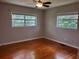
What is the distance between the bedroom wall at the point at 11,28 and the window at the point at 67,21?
1661 millimetres

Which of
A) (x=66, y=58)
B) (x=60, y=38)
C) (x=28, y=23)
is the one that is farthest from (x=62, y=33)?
(x=28, y=23)

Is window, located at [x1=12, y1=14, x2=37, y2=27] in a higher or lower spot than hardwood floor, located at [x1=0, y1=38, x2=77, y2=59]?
higher

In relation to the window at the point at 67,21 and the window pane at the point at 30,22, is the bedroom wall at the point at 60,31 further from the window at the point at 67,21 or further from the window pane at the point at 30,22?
the window pane at the point at 30,22

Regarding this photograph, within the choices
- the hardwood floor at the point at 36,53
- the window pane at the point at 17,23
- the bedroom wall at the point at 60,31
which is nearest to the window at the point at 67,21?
the bedroom wall at the point at 60,31

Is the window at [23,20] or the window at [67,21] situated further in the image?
the window at [23,20]

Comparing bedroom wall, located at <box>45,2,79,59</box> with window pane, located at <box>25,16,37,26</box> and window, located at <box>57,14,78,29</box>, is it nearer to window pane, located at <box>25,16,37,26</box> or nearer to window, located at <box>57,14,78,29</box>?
window, located at <box>57,14,78,29</box>

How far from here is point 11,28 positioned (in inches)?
172

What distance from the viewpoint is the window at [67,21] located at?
3893mm

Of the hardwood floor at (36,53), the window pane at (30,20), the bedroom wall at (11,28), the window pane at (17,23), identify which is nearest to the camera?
the hardwood floor at (36,53)

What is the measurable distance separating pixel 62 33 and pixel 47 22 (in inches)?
62.9

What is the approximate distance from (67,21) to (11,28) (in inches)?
125

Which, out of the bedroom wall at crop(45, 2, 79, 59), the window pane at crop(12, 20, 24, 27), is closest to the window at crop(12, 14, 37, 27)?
the window pane at crop(12, 20, 24, 27)

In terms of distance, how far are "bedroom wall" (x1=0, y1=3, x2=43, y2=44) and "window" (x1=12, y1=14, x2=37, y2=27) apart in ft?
0.82

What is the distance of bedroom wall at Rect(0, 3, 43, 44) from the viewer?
405cm
